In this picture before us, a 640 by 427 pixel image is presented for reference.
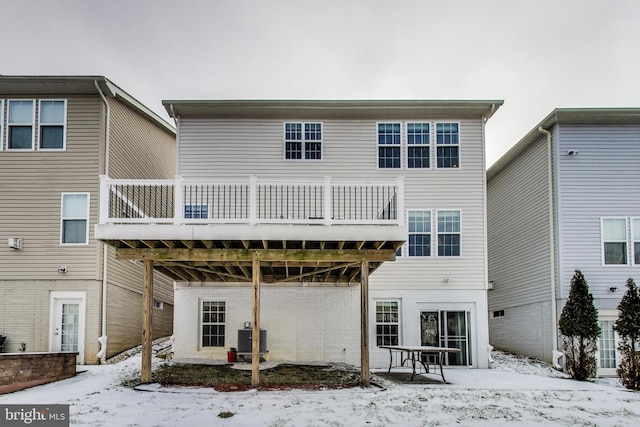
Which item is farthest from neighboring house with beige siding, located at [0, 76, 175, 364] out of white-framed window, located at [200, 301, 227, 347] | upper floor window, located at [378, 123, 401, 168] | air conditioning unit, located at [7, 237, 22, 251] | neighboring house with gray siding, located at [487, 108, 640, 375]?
neighboring house with gray siding, located at [487, 108, 640, 375]

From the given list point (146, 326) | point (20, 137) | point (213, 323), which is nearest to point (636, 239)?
point (213, 323)

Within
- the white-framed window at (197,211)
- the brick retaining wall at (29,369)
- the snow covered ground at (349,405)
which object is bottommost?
the snow covered ground at (349,405)

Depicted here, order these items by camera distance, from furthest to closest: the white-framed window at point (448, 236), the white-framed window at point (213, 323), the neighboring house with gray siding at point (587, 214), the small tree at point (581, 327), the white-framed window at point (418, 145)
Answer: the white-framed window at point (418, 145) < the white-framed window at point (448, 236) < the white-framed window at point (213, 323) < the neighboring house with gray siding at point (587, 214) < the small tree at point (581, 327)

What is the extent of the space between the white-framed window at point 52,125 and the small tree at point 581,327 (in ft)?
45.7

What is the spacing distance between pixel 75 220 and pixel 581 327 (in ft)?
43.4

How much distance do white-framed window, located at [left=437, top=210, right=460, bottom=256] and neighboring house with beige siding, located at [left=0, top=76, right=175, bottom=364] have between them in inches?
359

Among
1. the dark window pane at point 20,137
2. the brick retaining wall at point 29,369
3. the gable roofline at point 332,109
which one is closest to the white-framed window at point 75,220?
the dark window pane at point 20,137

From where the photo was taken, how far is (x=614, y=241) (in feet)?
48.9

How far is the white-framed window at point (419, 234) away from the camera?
15.2 m

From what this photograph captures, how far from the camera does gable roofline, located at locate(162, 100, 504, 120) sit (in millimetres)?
14891

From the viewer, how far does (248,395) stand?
9469 mm

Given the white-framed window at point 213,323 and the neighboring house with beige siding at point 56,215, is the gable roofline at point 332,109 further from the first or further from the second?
the white-framed window at point 213,323

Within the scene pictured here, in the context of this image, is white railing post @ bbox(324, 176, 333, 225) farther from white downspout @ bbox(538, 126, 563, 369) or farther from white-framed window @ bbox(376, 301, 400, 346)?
white downspout @ bbox(538, 126, 563, 369)

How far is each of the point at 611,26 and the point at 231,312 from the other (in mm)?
14827
